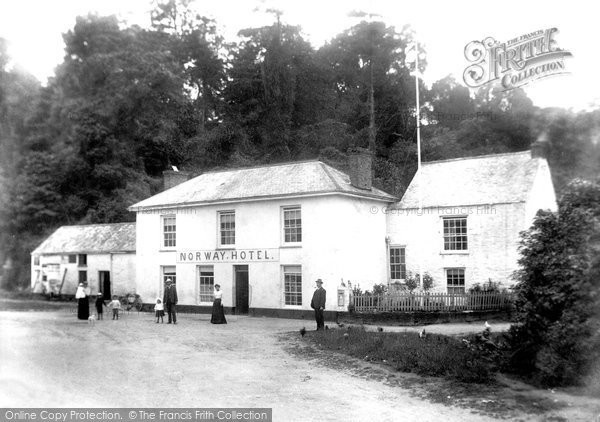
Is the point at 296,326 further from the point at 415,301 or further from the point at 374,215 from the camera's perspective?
the point at 374,215

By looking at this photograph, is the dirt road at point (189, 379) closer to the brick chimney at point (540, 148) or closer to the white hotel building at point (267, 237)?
the white hotel building at point (267, 237)

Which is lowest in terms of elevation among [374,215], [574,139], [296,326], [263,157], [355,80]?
[296,326]

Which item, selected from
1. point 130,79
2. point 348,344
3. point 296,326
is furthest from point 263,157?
point 130,79

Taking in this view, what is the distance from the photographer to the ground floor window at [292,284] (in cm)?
2612

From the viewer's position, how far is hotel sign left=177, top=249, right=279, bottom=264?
26891 millimetres

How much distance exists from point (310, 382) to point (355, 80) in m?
30.9

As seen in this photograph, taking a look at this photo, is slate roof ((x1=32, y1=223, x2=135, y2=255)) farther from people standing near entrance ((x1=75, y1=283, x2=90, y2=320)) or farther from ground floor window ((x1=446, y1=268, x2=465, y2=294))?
ground floor window ((x1=446, y1=268, x2=465, y2=294))

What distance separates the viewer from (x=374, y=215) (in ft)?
94.6

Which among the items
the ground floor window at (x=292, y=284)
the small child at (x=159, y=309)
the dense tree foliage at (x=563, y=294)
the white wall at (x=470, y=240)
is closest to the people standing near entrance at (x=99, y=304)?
the small child at (x=159, y=309)

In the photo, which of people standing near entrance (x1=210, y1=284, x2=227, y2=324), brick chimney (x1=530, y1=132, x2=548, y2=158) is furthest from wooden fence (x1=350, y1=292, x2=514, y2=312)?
brick chimney (x1=530, y1=132, x2=548, y2=158)

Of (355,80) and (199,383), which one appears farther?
(355,80)

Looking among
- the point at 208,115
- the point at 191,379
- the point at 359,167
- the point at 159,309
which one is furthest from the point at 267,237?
the point at 191,379

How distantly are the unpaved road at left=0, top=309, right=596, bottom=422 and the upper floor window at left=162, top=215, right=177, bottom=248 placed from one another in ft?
38.6

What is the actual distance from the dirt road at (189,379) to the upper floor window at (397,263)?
12.3 m
